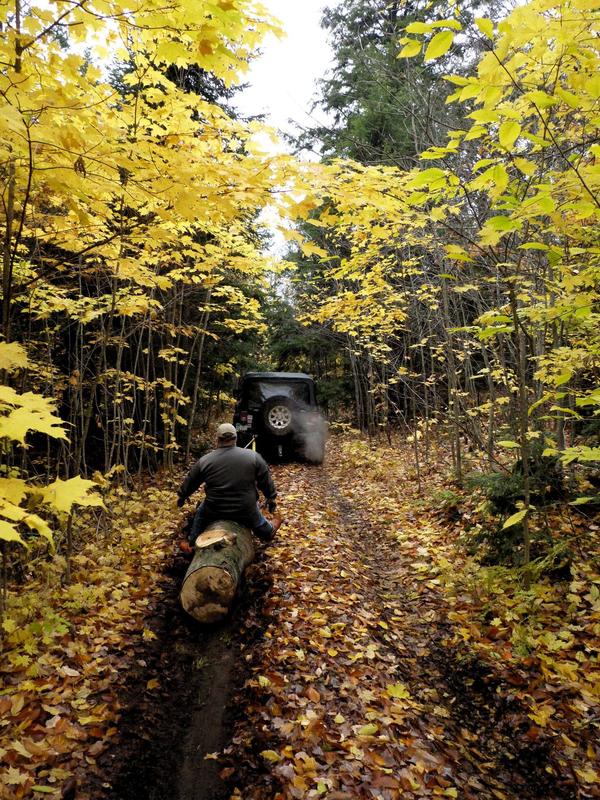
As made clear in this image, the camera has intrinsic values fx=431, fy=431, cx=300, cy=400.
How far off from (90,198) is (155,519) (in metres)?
5.56

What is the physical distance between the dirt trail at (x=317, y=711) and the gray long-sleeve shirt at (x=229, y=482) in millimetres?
839

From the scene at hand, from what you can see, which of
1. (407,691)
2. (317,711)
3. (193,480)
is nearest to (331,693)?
(317,711)

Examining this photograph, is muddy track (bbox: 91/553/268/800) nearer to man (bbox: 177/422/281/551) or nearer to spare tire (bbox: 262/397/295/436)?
man (bbox: 177/422/281/551)

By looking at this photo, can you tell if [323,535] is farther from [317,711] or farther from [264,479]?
[317,711]

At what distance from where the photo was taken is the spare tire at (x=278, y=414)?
10414 millimetres

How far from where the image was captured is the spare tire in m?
10.4

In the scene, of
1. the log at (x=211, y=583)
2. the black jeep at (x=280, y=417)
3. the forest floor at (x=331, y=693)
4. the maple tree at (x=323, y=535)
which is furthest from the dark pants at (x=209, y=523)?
the black jeep at (x=280, y=417)

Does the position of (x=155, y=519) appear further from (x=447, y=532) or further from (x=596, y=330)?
(x=596, y=330)

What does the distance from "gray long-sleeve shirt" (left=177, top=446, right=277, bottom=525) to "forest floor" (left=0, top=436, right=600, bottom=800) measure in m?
0.82

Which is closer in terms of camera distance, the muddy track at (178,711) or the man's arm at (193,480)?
the muddy track at (178,711)

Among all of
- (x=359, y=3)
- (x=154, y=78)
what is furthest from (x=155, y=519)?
(x=359, y=3)

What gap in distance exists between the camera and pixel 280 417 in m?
10.5

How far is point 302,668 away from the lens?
3.74m

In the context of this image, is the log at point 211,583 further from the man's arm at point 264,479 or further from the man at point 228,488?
the man's arm at point 264,479
